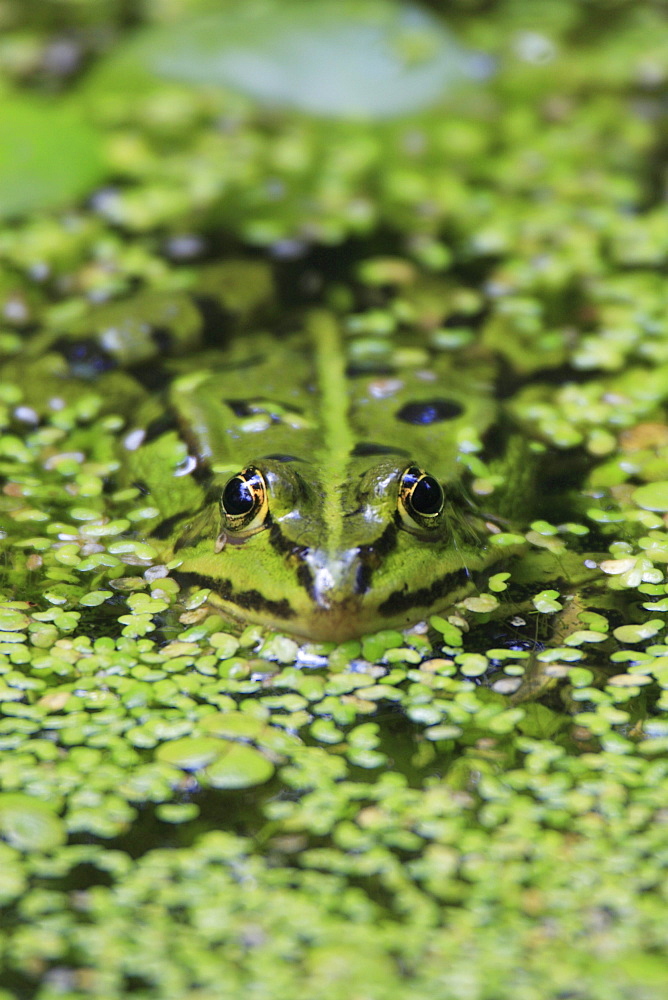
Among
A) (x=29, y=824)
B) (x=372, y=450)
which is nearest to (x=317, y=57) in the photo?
(x=372, y=450)

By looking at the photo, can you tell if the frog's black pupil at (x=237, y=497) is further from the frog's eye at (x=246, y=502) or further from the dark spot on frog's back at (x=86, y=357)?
the dark spot on frog's back at (x=86, y=357)

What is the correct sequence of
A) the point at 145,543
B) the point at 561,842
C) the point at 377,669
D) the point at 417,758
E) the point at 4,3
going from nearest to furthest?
the point at 561,842
the point at 417,758
the point at 377,669
the point at 145,543
the point at 4,3

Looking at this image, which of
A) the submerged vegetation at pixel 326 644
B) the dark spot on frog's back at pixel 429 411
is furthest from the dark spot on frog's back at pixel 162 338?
the dark spot on frog's back at pixel 429 411

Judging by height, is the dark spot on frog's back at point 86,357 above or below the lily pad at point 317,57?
below

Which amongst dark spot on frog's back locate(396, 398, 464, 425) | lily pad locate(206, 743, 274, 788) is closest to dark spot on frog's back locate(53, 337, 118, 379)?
dark spot on frog's back locate(396, 398, 464, 425)

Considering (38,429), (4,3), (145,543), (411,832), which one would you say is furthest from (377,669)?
(4,3)

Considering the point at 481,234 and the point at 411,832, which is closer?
the point at 411,832

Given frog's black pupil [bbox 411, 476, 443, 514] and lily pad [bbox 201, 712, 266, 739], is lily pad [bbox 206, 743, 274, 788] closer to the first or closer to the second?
lily pad [bbox 201, 712, 266, 739]

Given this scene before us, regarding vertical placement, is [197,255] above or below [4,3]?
below

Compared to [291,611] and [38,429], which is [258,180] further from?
[291,611]
